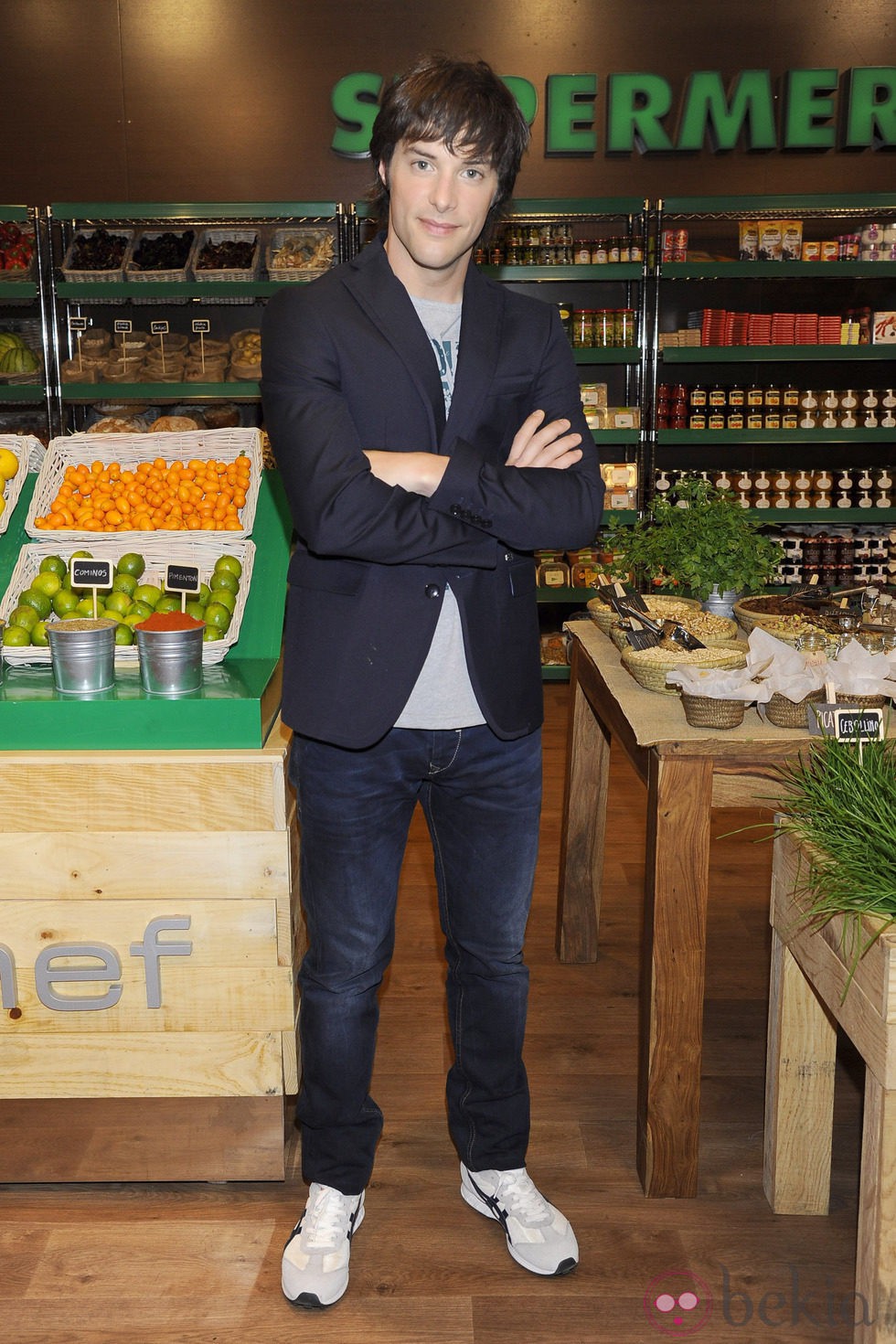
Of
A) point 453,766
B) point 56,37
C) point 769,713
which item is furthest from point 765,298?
point 453,766

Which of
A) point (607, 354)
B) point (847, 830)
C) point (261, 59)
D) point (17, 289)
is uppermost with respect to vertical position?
point (261, 59)

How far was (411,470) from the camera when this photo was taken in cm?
176

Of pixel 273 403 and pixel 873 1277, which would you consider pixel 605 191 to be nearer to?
pixel 273 403

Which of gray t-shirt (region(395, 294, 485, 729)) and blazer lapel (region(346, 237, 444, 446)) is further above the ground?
blazer lapel (region(346, 237, 444, 446))

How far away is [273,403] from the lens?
1781 mm

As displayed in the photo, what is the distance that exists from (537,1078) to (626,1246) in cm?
59

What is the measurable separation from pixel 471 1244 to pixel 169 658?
1.16m

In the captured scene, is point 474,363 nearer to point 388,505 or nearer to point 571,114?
point 388,505

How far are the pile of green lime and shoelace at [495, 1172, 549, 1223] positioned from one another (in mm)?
1164

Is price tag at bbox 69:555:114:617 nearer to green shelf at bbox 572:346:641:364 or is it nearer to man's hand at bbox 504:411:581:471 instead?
man's hand at bbox 504:411:581:471

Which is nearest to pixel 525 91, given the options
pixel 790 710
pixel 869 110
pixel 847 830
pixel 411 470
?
pixel 869 110

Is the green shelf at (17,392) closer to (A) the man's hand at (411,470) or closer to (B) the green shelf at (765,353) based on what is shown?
(B) the green shelf at (765,353)

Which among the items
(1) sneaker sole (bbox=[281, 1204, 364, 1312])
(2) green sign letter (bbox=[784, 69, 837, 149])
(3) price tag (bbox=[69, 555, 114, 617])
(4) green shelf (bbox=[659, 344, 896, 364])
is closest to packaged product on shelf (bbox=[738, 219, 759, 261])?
(4) green shelf (bbox=[659, 344, 896, 364])

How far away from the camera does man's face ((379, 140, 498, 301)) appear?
171 cm
